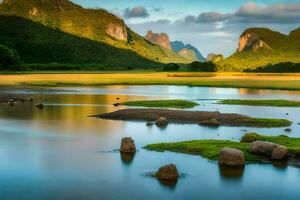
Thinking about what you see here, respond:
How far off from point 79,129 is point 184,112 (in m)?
13.2

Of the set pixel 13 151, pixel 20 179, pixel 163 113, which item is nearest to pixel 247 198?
pixel 20 179

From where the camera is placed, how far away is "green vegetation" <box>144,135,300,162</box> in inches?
1161

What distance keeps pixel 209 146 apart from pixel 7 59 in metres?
134

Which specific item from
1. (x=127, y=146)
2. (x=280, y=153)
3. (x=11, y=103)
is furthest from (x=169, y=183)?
(x=11, y=103)

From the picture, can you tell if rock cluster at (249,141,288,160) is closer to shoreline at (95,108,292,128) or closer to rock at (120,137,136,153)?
rock at (120,137,136,153)

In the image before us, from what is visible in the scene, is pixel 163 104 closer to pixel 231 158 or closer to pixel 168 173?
pixel 231 158

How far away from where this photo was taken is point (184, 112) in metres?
50.5

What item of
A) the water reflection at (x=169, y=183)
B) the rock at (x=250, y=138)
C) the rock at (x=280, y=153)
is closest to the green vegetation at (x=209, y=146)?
the rock at (x=250, y=138)

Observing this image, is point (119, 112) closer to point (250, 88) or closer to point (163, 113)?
point (163, 113)

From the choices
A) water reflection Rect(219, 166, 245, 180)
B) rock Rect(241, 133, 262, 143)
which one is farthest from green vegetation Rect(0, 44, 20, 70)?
water reflection Rect(219, 166, 245, 180)

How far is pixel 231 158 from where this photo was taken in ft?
88.6

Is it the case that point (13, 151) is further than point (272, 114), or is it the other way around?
point (272, 114)

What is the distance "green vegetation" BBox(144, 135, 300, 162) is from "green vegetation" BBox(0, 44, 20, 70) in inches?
5014

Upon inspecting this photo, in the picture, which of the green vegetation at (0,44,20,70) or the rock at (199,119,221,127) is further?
the green vegetation at (0,44,20,70)
